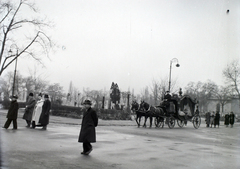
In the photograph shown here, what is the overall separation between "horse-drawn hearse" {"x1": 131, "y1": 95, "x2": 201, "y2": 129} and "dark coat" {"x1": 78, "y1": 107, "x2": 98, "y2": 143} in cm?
1213

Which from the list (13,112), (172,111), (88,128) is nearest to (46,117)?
(13,112)

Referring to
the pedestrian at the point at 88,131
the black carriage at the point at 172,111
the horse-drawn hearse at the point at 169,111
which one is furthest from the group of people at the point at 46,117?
the black carriage at the point at 172,111

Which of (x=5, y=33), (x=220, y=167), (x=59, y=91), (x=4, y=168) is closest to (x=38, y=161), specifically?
(x=4, y=168)

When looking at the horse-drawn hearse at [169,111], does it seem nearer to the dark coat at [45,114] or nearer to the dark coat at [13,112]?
the dark coat at [45,114]

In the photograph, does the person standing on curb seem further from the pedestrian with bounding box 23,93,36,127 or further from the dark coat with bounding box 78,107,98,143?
the dark coat with bounding box 78,107,98,143

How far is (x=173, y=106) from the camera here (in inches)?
820

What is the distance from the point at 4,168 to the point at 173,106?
17.1 m

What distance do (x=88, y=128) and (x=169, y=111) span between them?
46.1 feet

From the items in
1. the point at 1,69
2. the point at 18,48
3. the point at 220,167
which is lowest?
the point at 220,167

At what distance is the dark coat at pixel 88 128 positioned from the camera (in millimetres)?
7254

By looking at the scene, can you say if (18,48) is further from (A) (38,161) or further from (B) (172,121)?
(A) (38,161)

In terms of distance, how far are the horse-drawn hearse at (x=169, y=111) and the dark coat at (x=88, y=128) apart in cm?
1213

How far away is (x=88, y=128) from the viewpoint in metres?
7.37

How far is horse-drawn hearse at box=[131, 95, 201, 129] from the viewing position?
769 inches
